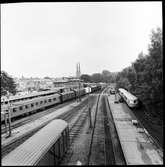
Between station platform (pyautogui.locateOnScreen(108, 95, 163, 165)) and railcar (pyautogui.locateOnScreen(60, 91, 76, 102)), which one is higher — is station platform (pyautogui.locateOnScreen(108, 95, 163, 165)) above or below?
below

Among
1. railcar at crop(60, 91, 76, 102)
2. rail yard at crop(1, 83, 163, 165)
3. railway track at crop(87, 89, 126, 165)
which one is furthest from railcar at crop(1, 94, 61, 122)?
railway track at crop(87, 89, 126, 165)

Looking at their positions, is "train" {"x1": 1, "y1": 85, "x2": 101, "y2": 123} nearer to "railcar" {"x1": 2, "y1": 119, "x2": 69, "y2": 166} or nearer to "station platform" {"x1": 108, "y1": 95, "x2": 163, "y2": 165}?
"railcar" {"x1": 2, "y1": 119, "x2": 69, "y2": 166}

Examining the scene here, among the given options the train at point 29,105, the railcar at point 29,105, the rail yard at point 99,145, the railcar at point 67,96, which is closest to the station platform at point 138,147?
the rail yard at point 99,145

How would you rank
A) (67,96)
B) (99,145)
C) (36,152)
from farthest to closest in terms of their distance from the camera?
(67,96) → (99,145) → (36,152)

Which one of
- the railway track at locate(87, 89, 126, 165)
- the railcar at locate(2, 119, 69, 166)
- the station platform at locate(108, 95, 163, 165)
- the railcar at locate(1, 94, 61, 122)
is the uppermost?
the railcar at locate(2, 119, 69, 166)

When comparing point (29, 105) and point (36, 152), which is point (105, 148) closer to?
point (36, 152)

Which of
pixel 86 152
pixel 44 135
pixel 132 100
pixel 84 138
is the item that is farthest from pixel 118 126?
pixel 44 135

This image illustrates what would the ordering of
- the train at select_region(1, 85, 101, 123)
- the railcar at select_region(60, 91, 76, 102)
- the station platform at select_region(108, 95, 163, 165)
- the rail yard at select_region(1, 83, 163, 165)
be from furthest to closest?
the railcar at select_region(60, 91, 76, 102) → the train at select_region(1, 85, 101, 123) → the station platform at select_region(108, 95, 163, 165) → the rail yard at select_region(1, 83, 163, 165)

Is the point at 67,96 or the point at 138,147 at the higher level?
the point at 67,96

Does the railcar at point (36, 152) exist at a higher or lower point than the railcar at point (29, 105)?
higher

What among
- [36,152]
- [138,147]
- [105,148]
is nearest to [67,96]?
[105,148]

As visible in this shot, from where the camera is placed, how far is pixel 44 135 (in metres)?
6.55

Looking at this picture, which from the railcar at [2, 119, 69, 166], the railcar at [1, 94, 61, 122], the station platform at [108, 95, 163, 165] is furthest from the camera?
the railcar at [1, 94, 61, 122]

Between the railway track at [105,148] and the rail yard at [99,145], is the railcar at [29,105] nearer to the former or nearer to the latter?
the rail yard at [99,145]
